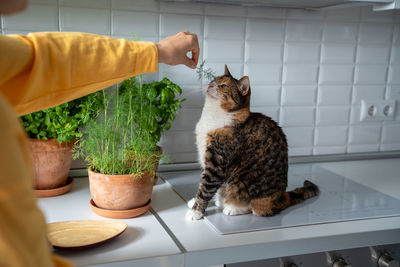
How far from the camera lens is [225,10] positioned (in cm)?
157

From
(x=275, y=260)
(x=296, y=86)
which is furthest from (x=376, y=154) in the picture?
(x=275, y=260)

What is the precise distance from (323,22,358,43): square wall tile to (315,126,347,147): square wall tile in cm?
39

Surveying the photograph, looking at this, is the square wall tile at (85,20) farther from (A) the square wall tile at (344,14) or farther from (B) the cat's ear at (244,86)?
(A) the square wall tile at (344,14)

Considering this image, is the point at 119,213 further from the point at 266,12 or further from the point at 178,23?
the point at 266,12

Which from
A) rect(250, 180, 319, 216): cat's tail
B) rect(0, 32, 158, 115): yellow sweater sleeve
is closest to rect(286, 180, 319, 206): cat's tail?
rect(250, 180, 319, 216): cat's tail

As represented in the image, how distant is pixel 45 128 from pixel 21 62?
0.70 meters

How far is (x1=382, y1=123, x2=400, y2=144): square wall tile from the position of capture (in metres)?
1.90

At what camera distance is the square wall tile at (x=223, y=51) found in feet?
5.17

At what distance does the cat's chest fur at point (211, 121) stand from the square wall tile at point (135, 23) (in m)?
0.41

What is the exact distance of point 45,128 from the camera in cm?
128

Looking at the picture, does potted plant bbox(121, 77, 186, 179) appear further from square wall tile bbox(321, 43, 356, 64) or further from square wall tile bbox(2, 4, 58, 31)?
square wall tile bbox(321, 43, 356, 64)

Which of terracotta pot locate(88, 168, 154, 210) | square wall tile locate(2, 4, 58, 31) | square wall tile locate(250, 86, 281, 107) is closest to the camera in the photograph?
terracotta pot locate(88, 168, 154, 210)

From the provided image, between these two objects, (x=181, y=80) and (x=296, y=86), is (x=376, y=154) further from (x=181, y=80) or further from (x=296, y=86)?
(x=181, y=80)

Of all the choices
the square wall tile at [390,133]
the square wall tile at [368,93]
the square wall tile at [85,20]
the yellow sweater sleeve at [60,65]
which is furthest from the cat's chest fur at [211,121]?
the square wall tile at [390,133]
